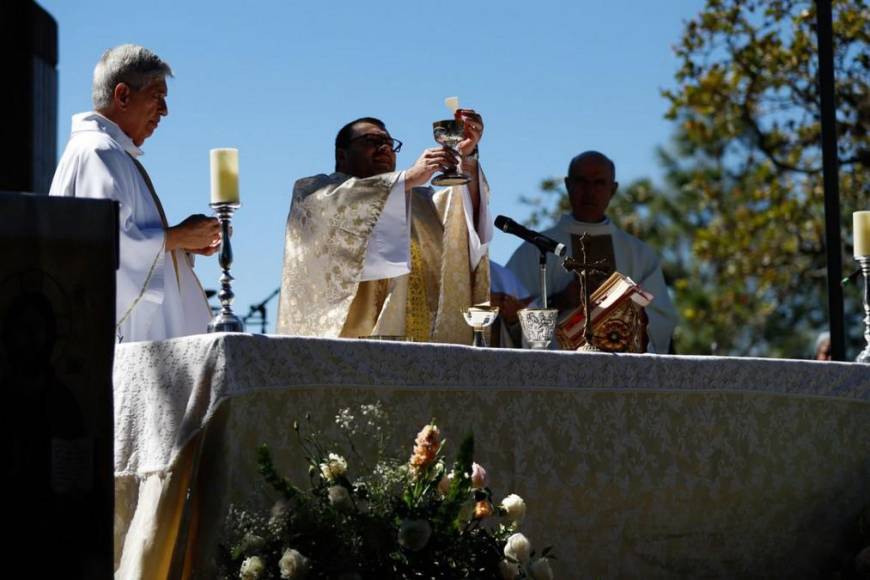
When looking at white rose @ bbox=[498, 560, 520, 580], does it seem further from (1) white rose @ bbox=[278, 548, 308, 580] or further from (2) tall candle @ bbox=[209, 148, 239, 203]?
(2) tall candle @ bbox=[209, 148, 239, 203]

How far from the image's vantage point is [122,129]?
5.63m

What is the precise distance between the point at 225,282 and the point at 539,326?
1.18m

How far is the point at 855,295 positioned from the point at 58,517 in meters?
26.9

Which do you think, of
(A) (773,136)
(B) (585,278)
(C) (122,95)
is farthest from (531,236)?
(A) (773,136)

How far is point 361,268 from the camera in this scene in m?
6.05

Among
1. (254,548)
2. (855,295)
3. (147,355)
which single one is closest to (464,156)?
(147,355)

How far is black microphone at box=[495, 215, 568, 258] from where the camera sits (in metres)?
5.52

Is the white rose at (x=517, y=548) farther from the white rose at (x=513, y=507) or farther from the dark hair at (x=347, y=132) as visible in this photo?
the dark hair at (x=347, y=132)

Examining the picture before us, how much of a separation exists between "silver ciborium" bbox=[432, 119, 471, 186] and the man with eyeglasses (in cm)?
19

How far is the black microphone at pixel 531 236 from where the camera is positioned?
5.52 meters

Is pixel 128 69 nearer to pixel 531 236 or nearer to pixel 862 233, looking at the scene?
pixel 531 236

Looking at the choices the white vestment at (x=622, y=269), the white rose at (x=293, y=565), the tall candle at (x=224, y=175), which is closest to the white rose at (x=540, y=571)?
the white rose at (x=293, y=565)

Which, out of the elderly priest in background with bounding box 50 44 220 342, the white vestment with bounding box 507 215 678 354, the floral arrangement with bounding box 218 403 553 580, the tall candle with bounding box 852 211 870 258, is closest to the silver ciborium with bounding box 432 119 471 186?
the elderly priest in background with bounding box 50 44 220 342

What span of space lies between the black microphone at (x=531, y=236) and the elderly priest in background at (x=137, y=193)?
1.03 m
